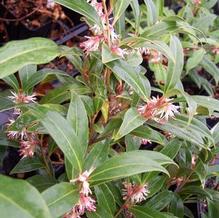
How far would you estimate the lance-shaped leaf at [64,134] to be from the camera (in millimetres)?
595

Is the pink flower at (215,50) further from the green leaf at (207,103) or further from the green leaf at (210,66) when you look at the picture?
the green leaf at (207,103)

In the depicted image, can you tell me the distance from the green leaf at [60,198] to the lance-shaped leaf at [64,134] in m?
0.04

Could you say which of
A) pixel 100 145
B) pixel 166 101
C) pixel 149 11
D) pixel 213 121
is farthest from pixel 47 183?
pixel 213 121

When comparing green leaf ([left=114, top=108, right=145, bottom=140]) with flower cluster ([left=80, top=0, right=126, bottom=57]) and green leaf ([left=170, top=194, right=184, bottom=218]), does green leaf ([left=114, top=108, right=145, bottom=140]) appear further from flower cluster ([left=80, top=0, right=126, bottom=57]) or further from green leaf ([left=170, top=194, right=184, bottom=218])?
green leaf ([left=170, top=194, right=184, bottom=218])

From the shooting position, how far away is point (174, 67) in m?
0.75

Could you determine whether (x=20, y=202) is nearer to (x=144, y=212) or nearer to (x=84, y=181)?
(x=84, y=181)

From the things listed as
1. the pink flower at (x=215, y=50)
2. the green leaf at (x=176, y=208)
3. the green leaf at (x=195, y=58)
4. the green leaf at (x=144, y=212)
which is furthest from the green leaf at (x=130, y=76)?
the pink flower at (x=215, y=50)

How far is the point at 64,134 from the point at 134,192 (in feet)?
0.81

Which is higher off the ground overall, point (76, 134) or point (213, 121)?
point (76, 134)

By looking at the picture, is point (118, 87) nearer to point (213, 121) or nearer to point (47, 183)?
point (47, 183)

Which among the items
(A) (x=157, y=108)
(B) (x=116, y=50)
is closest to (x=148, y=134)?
(A) (x=157, y=108)

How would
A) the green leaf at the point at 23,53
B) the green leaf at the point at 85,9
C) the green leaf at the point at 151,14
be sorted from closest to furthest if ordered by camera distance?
1. the green leaf at the point at 23,53
2. the green leaf at the point at 85,9
3. the green leaf at the point at 151,14

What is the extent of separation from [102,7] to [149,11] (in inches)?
7.3

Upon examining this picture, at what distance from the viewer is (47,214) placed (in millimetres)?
433
